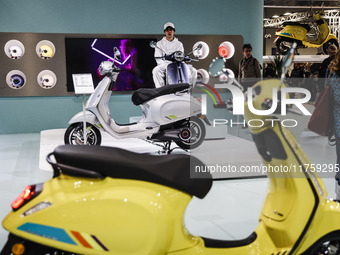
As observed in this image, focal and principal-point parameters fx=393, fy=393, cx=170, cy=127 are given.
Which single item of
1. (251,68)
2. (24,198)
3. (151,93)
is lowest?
(24,198)

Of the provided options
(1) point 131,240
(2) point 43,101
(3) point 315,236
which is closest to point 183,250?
(1) point 131,240

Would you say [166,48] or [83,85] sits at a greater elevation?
[166,48]

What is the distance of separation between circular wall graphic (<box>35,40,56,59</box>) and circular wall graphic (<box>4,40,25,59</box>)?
27cm

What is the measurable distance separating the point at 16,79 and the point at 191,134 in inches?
156

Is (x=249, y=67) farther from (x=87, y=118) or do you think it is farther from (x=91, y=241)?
(x=91, y=241)

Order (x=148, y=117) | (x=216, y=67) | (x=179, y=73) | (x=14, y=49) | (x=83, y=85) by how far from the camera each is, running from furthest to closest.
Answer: (x=14, y=49)
(x=179, y=73)
(x=148, y=117)
(x=83, y=85)
(x=216, y=67)

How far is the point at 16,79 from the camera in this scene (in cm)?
721

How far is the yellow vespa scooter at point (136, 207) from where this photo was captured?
4.96 feet

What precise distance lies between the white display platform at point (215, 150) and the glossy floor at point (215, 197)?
0.15 metres

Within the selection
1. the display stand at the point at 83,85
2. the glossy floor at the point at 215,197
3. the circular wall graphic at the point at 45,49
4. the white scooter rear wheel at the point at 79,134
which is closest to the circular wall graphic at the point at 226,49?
the glossy floor at the point at 215,197

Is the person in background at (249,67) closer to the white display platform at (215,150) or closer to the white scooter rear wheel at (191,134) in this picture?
the white display platform at (215,150)

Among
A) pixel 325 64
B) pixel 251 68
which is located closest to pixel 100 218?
pixel 251 68

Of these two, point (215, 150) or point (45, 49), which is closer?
point (215, 150)

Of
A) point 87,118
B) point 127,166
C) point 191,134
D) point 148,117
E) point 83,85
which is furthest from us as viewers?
point 191,134
